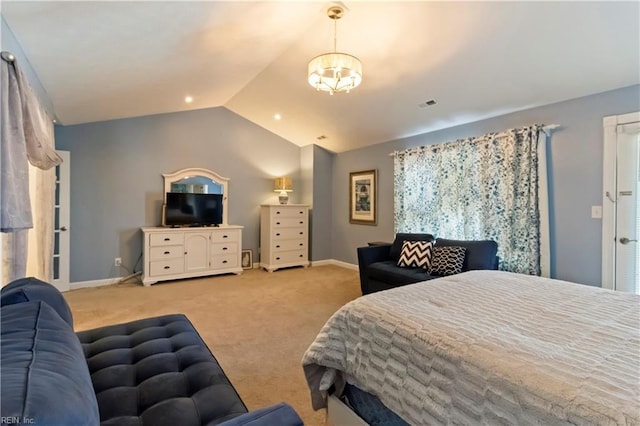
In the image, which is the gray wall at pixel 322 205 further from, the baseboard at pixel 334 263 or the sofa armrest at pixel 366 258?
the sofa armrest at pixel 366 258

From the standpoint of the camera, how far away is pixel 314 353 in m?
1.66

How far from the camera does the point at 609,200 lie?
9.52 ft

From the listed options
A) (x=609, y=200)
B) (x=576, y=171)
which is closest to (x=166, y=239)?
(x=576, y=171)

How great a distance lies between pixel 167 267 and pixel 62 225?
146cm

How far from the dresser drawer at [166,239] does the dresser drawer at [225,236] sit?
0.51 m

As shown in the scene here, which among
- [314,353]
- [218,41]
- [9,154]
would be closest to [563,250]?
[314,353]

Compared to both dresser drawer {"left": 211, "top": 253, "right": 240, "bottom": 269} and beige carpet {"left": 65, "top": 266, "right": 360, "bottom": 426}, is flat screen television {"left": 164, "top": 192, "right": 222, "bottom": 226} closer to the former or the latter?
dresser drawer {"left": 211, "top": 253, "right": 240, "bottom": 269}

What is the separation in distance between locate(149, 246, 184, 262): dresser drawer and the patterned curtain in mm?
3430

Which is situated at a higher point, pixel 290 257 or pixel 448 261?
pixel 448 261

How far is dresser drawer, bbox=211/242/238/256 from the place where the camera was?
5172 mm

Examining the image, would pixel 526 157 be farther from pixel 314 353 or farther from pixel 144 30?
pixel 144 30

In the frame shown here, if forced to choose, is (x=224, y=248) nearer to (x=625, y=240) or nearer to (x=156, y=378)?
(x=156, y=378)

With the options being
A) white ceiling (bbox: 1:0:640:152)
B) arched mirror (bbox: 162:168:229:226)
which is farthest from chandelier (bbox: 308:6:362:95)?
arched mirror (bbox: 162:168:229:226)

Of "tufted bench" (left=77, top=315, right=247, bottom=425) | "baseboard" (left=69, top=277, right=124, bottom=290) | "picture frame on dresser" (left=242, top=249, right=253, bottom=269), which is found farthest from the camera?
"picture frame on dresser" (left=242, top=249, right=253, bottom=269)
